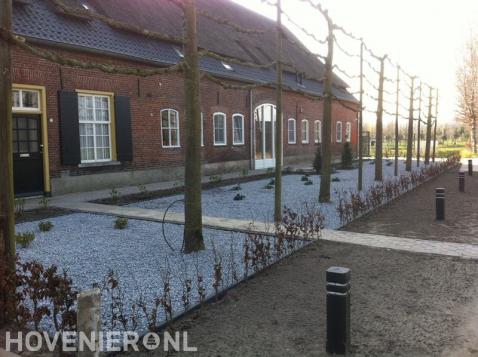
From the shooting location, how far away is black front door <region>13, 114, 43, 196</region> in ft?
39.8

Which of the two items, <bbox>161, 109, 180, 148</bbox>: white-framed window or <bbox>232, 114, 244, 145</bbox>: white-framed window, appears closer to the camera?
<bbox>161, 109, 180, 148</bbox>: white-framed window

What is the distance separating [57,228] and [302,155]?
2019 centimetres

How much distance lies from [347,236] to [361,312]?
3543 mm

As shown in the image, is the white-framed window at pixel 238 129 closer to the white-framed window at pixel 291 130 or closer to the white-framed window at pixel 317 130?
the white-framed window at pixel 291 130

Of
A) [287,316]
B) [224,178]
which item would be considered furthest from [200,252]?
[224,178]

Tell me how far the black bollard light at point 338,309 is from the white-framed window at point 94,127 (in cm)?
1196

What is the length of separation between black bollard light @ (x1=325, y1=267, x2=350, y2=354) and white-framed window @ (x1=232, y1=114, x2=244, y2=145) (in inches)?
701

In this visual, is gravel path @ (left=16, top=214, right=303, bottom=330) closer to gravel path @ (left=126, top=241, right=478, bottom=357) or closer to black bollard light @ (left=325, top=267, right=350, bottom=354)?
gravel path @ (left=126, top=241, right=478, bottom=357)

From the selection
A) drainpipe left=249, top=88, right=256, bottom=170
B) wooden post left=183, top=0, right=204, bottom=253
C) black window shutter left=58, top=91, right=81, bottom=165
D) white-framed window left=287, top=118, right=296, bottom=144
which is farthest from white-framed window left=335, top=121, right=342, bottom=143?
wooden post left=183, top=0, right=204, bottom=253

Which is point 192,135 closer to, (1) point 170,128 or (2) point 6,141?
(2) point 6,141

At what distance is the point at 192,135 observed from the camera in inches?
264

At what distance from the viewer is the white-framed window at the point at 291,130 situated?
85.2ft

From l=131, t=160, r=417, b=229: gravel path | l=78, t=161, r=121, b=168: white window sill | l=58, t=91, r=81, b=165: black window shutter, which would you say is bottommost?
l=131, t=160, r=417, b=229: gravel path

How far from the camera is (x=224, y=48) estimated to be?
21.4 meters
